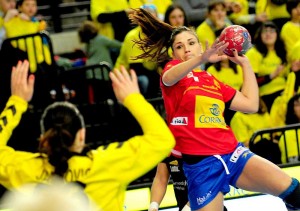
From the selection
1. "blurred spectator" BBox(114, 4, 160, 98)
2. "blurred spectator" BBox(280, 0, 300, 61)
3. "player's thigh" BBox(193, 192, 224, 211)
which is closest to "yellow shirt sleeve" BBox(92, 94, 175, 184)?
"player's thigh" BBox(193, 192, 224, 211)

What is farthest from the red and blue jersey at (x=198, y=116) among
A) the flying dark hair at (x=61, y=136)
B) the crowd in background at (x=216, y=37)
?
the crowd in background at (x=216, y=37)

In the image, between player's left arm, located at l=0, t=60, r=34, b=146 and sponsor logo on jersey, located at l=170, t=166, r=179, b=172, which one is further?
sponsor logo on jersey, located at l=170, t=166, r=179, b=172

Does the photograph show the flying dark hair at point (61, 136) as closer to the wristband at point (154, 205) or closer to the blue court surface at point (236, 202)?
the wristband at point (154, 205)

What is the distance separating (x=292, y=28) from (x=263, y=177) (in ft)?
15.0

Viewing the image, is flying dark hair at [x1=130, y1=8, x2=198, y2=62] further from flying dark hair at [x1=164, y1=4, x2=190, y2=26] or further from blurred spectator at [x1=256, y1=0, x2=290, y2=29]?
blurred spectator at [x1=256, y1=0, x2=290, y2=29]

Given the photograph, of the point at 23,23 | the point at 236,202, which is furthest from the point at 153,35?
the point at 23,23

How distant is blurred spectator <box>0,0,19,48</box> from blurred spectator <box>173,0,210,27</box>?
212 cm

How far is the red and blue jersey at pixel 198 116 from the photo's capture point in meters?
5.91

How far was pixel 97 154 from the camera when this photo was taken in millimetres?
4539

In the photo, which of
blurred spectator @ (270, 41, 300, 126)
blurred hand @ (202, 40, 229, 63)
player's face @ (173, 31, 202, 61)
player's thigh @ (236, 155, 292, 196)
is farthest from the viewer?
blurred spectator @ (270, 41, 300, 126)

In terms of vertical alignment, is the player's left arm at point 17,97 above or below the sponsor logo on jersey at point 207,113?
above

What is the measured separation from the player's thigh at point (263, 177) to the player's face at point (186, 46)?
0.81 metres

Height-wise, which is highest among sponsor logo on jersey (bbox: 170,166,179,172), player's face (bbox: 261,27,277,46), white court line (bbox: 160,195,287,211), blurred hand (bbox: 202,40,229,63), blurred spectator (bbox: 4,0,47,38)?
blurred hand (bbox: 202,40,229,63)

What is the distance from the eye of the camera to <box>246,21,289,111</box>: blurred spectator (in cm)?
962
